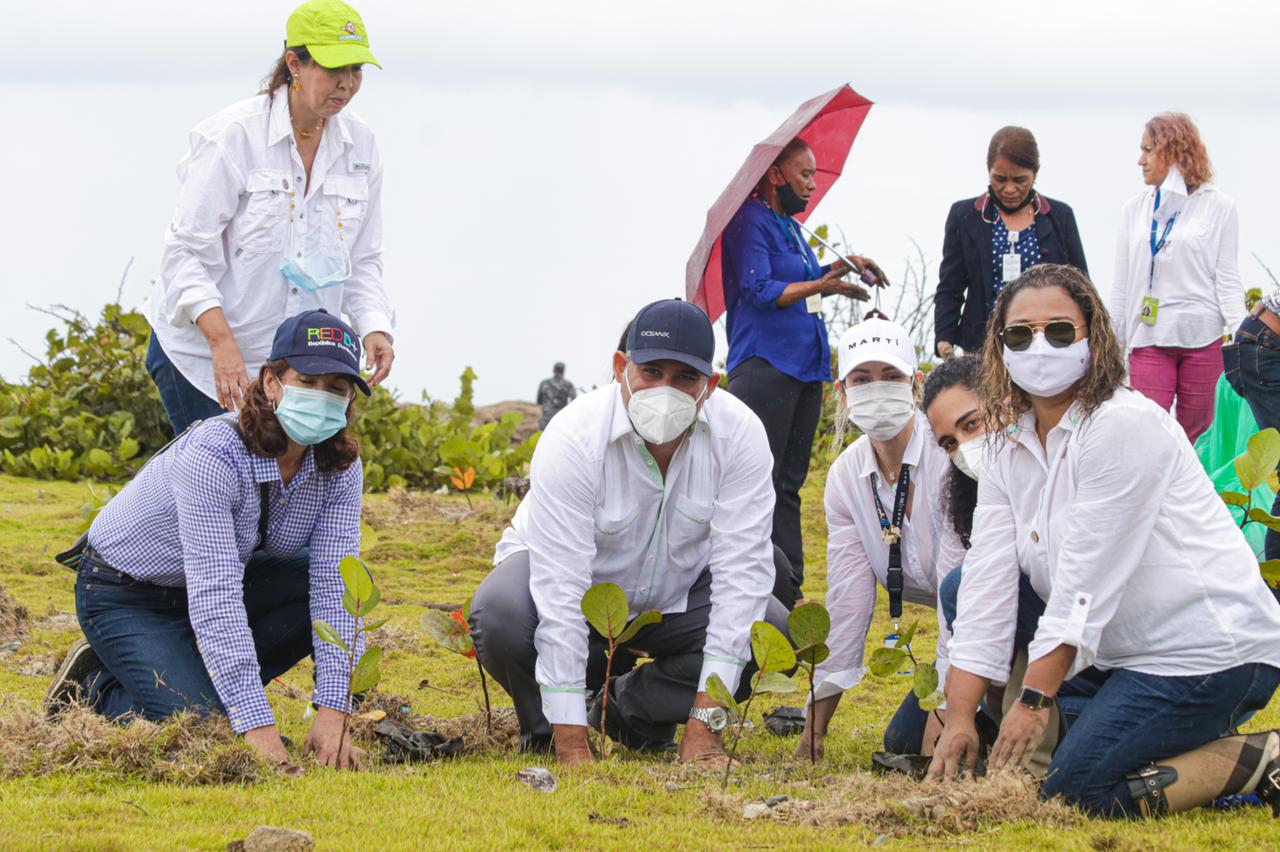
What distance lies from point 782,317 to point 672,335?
6.58ft

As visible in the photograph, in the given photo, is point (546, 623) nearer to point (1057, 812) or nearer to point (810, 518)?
point (1057, 812)

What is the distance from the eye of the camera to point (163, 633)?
13.1 ft

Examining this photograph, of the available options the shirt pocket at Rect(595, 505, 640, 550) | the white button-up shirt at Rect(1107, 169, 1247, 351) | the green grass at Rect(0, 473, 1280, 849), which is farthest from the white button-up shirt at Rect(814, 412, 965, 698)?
the white button-up shirt at Rect(1107, 169, 1247, 351)

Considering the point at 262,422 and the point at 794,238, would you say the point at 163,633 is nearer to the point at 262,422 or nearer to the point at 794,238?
the point at 262,422

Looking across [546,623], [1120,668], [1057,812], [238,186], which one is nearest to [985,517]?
[1120,668]

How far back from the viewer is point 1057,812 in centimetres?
323

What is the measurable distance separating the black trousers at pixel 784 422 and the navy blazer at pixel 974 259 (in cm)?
76

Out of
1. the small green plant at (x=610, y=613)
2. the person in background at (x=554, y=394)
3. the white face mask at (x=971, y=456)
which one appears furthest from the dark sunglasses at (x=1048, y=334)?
the person in background at (x=554, y=394)

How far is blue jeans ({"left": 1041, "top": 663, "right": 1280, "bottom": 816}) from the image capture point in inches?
131

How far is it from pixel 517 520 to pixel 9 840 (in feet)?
6.34

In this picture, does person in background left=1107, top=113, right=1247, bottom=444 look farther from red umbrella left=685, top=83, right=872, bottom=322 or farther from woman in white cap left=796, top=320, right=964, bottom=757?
woman in white cap left=796, top=320, right=964, bottom=757

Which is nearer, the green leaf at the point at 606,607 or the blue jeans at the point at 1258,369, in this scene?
the green leaf at the point at 606,607

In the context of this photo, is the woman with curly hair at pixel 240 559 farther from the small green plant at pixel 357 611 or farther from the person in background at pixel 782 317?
the person in background at pixel 782 317

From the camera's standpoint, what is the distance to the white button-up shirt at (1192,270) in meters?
6.91
